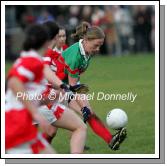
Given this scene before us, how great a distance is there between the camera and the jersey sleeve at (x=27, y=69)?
6723 millimetres

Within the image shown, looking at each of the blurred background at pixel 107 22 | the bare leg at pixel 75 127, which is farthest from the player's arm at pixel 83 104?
the blurred background at pixel 107 22

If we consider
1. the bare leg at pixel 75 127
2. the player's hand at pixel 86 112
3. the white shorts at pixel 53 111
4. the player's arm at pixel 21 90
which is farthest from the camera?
the player's hand at pixel 86 112

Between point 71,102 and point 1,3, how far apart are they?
6.44 feet

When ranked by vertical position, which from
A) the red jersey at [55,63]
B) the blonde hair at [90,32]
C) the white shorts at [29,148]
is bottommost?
the white shorts at [29,148]

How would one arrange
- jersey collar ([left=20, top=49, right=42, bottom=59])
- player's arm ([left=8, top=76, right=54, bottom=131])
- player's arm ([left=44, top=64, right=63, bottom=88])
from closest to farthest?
player's arm ([left=8, top=76, right=54, bottom=131])
jersey collar ([left=20, top=49, right=42, bottom=59])
player's arm ([left=44, top=64, right=63, bottom=88])

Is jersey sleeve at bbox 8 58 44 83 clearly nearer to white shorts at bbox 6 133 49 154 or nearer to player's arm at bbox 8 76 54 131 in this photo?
player's arm at bbox 8 76 54 131

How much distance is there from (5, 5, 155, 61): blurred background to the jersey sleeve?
2058 centimetres

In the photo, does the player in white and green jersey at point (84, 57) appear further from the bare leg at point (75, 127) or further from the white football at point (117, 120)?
the bare leg at point (75, 127)

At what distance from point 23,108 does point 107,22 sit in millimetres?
21629

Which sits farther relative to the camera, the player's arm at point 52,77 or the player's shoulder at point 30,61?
the player's arm at point 52,77

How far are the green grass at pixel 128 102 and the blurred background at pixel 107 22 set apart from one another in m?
2.59

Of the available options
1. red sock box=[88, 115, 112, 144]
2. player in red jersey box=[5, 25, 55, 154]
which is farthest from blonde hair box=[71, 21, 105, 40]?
player in red jersey box=[5, 25, 55, 154]

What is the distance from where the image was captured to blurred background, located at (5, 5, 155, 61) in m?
28.2

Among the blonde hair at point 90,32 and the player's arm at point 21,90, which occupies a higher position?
the blonde hair at point 90,32
